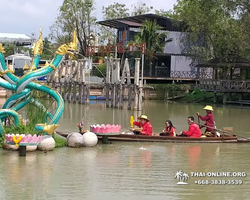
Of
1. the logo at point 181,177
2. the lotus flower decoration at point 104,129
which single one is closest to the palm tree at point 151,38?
the lotus flower decoration at point 104,129

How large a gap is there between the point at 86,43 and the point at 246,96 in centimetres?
2137

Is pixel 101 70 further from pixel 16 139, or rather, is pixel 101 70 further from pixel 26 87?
pixel 16 139

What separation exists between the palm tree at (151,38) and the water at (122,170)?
1172 inches

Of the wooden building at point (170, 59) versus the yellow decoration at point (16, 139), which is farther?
the wooden building at point (170, 59)

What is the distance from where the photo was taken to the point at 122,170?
40.0 feet

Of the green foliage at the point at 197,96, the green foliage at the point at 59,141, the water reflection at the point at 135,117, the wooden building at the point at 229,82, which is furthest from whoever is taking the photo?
the green foliage at the point at 197,96

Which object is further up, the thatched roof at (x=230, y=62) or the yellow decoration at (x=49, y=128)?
the thatched roof at (x=230, y=62)

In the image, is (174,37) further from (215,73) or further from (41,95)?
(41,95)

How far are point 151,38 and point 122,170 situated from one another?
34711mm

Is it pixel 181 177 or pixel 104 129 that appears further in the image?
pixel 104 129

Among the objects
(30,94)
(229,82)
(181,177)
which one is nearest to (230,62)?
(229,82)

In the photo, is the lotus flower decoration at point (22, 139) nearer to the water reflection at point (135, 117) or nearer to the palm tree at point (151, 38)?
the water reflection at point (135, 117)

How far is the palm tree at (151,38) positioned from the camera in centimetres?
4556

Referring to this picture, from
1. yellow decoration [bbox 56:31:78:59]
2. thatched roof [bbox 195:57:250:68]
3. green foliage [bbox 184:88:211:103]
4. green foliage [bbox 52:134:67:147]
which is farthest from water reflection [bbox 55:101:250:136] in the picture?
green foliage [bbox 184:88:211:103]
